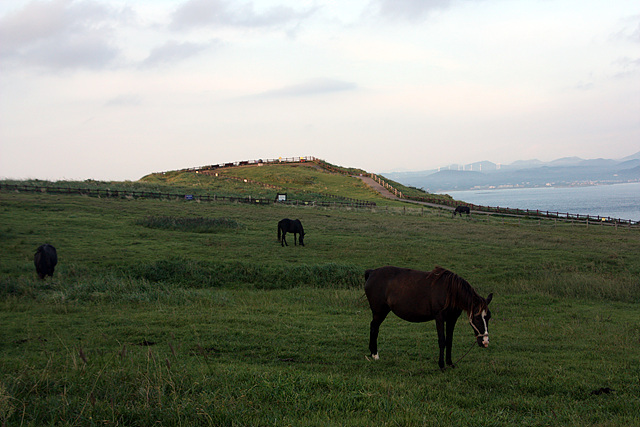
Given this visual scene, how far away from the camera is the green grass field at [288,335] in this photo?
18.9ft

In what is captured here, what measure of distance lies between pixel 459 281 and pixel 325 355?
3.07 meters

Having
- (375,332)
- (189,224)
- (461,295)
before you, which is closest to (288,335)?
(375,332)

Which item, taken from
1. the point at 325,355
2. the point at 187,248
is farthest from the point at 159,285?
the point at 325,355

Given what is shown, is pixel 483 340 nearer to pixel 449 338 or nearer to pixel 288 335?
pixel 449 338

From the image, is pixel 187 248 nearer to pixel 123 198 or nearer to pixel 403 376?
pixel 403 376

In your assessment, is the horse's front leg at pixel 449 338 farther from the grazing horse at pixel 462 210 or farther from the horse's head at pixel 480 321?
the grazing horse at pixel 462 210

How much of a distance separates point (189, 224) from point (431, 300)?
26.5m

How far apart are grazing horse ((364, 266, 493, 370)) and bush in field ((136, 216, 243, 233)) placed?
2389 centimetres

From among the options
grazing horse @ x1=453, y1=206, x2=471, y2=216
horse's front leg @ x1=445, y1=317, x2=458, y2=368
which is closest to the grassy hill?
grazing horse @ x1=453, y1=206, x2=471, y2=216

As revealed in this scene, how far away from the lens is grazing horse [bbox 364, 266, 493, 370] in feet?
26.7

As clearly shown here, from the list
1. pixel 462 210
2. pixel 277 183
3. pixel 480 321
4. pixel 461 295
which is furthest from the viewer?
pixel 277 183

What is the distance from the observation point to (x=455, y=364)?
8.44 m

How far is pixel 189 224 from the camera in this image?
106 feet

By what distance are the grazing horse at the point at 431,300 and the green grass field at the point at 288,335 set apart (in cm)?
74
